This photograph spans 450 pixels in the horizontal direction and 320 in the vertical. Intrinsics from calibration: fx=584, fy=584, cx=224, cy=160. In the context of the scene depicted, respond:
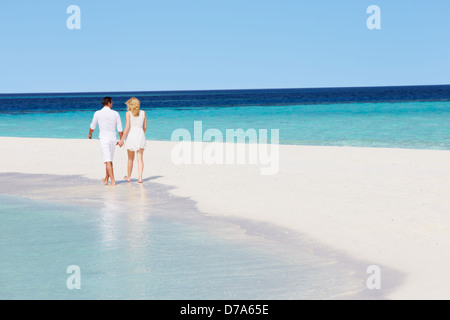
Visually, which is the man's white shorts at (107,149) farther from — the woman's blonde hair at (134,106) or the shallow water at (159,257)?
the shallow water at (159,257)

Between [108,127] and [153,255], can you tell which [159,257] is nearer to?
[153,255]

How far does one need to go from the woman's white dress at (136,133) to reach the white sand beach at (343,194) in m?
1.13

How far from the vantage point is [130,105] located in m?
11.9

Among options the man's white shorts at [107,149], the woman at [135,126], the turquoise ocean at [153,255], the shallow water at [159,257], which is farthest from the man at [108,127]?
the shallow water at [159,257]

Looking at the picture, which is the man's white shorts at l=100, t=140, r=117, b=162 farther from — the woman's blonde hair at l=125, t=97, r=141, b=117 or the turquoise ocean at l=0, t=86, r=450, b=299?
the turquoise ocean at l=0, t=86, r=450, b=299

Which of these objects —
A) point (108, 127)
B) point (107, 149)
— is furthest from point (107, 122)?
point (107, 149)

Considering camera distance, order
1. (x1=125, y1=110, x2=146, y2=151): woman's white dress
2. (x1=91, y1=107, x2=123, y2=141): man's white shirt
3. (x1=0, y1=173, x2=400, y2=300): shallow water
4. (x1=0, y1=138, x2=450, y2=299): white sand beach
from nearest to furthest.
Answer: (x1=0, y1=173, x2=400, y2=300): shallow water → (x1=0, y1=138, x2=450, y2=299): white sand beach → (x1=91, y1=107, x2=123, y2=141): man's white shirt → (x1=125, y1=110, x2=146, y2=151): woman's white dress

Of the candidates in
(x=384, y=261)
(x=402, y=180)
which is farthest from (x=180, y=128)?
(x=384, y=261)

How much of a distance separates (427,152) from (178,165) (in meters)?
7.64

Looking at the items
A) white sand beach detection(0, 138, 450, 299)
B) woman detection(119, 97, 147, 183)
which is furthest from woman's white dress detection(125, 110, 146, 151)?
white sand beach detection(0, 138, 450, 299)

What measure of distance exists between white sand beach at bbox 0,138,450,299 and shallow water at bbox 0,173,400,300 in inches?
16.8

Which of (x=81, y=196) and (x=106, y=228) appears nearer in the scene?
(x=106, y=228)

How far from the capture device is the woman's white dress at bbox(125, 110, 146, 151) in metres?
12.1

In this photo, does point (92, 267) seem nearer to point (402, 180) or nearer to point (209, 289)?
point (209, 289)
